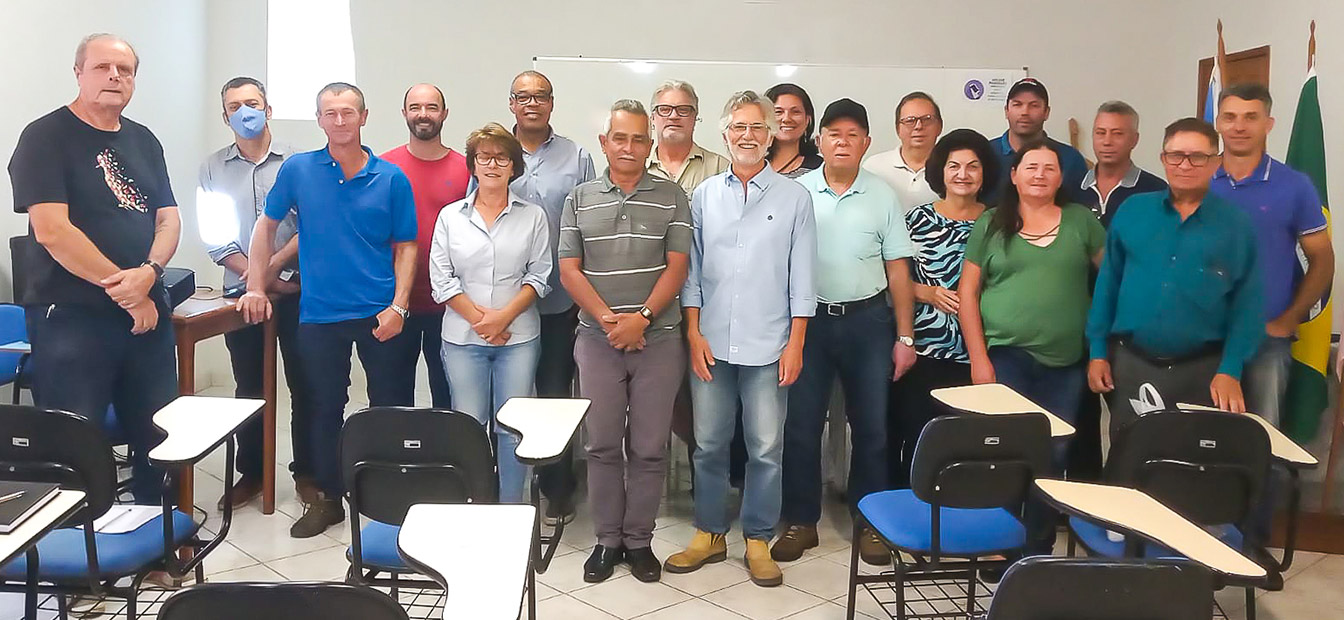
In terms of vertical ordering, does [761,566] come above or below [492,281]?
below

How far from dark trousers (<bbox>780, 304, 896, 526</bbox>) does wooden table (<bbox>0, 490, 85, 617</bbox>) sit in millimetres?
2063

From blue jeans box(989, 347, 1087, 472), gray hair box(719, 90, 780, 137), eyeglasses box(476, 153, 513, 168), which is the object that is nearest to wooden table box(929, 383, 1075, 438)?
blue jeans box(989, 347, 1087, 472)

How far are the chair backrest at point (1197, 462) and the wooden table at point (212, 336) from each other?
2.41 meters

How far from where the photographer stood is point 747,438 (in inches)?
123

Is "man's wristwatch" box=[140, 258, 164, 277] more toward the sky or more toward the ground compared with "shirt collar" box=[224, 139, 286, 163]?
more toward the ground

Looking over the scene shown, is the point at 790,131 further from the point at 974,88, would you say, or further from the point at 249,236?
the point at 974,88

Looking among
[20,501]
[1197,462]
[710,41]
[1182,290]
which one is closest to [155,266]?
[20,501]

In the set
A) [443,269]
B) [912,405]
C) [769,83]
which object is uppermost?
[769,83]

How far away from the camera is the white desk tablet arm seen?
6.83 ft

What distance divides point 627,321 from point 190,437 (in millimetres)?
1223

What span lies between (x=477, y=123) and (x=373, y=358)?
233 cm

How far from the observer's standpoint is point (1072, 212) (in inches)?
120

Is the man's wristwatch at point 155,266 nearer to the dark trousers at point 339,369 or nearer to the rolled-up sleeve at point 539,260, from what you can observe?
the dark trousers at point 339,369

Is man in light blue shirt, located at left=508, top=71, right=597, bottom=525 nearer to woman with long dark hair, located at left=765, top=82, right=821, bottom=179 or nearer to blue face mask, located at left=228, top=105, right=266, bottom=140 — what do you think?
woman with long dark hair, located at left=765, top=82, right=821, bottom=179
